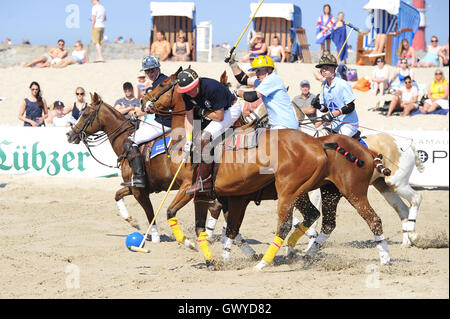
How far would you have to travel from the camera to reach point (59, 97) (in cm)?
1822

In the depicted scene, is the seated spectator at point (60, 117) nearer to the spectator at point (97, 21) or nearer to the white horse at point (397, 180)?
the spectator at point (97, 21)

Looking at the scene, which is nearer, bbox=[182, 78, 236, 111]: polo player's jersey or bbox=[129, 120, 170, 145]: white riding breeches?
bbox=[182, 78, 236, 111]: polo player's jersey

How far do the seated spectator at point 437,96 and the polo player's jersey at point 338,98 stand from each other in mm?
8012

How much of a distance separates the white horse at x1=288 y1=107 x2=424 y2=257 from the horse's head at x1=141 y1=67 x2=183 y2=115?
80.1 inches

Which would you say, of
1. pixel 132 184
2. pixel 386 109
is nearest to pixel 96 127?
pixel 132 184

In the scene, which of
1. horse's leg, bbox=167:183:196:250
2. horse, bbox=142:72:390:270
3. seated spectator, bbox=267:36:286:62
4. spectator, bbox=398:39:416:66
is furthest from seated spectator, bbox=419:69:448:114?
horse's leg, bbox=167:183:196:250

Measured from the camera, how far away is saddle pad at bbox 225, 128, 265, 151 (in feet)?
23.5

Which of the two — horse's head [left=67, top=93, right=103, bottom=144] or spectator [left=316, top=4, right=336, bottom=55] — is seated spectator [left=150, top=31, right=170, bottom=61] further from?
horse's head [left=67, top=93, right=103, bottom=144]

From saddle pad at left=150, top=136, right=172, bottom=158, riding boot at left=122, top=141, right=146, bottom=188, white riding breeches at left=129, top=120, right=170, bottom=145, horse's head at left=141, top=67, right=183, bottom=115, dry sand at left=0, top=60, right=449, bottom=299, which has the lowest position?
dry sand at left=0, top=60, right=449, bottom=299

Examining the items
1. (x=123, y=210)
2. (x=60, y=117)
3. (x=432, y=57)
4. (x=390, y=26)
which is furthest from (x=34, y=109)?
(x=432, y=57)

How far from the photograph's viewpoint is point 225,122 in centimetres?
740

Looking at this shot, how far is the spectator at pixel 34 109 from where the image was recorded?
14.6 m

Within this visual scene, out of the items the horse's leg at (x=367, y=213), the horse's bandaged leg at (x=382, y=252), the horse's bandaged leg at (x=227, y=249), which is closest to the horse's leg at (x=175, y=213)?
the horse's bandaged leg at (x=227, y=249)
